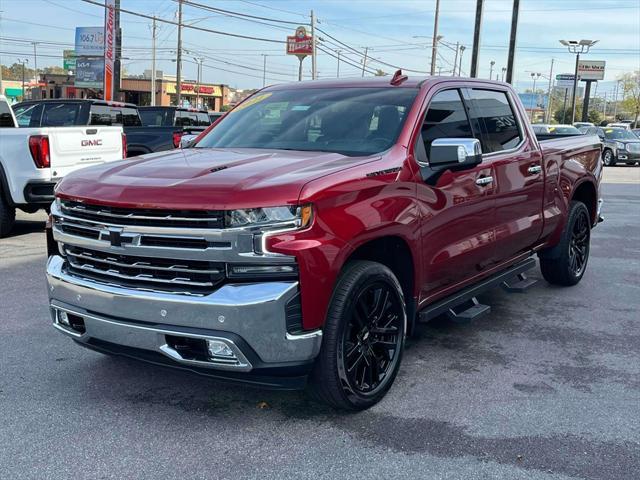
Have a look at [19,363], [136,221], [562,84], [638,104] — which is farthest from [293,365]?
[562,84]

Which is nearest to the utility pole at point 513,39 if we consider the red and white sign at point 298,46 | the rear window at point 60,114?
the rear window at point 60,114

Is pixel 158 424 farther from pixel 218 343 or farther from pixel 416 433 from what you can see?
pixel 416 433

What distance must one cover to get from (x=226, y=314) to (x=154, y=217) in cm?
62

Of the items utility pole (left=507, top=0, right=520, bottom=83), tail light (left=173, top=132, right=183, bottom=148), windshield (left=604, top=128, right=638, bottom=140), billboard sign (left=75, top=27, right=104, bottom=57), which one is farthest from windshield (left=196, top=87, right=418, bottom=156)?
billboard sign (left=75, top=27, right=104, bottom=57)

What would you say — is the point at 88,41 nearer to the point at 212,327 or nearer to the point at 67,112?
the point at 67,112

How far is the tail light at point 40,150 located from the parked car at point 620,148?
1012 inches

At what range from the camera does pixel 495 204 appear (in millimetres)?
5105

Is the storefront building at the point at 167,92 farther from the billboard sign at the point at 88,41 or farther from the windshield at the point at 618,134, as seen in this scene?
the windshield at the point at 618,134

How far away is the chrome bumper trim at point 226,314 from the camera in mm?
3266

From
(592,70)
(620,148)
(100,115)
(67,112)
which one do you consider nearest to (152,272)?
(67,112)

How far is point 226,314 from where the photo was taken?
3262mm

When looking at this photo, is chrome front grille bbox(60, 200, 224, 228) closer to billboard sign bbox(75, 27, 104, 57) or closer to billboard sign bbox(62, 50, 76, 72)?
billboard sign bbox(75, 27, 104, 57)

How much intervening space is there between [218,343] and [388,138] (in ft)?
5.81

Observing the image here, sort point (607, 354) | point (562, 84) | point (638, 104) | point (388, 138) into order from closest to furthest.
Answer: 1. point (388, 138)
2. point (607, 354)
3. point (638, 104)
4. point (562, 84)
